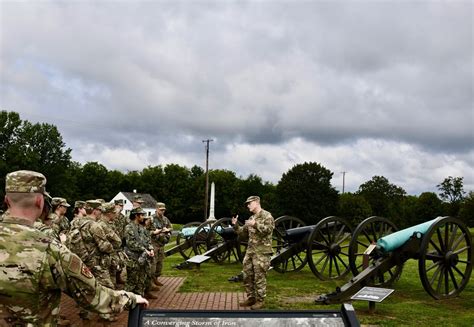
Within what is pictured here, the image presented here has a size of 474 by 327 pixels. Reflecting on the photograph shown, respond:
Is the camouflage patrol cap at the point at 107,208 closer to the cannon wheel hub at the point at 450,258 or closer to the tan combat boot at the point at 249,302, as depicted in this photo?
the tan combat boot at the point at 249,302

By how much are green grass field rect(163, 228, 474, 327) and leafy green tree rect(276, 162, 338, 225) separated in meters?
34.4

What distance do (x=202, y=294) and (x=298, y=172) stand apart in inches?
1632

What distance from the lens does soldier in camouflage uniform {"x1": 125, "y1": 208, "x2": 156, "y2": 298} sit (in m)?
8.19

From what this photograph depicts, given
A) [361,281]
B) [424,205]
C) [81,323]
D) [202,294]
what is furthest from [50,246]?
[424,205]

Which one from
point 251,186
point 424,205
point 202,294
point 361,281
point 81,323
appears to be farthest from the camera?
point 251,186

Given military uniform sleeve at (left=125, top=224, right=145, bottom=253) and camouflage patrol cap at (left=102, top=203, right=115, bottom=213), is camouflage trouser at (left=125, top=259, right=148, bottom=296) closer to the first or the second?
military uniform sleeve at (left=125, top=224, right=145, bottom=253)

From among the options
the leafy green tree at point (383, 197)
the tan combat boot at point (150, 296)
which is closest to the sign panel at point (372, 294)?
the tan combat boot at point (150, 296)

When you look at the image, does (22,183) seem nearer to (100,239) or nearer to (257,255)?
(100,239)

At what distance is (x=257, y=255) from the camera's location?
8.47 m

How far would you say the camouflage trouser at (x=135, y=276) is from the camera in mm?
8180

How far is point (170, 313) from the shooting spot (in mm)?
3004

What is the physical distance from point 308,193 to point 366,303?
40.3 m

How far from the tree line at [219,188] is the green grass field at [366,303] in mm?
32357

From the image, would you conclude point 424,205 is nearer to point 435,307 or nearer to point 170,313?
point 435,307
